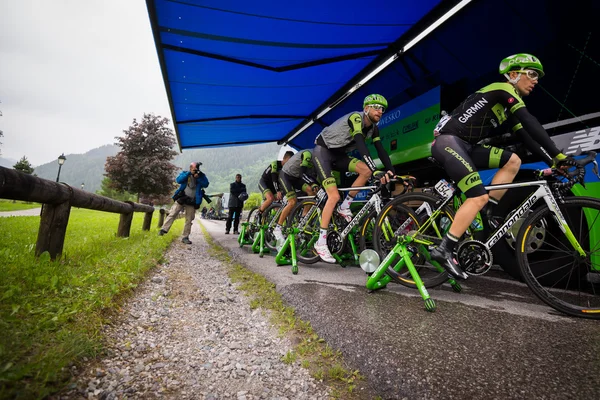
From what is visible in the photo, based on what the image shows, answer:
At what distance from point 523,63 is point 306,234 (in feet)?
10.7

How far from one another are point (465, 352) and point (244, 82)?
17.5 feet

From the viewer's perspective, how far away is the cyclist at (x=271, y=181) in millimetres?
5707

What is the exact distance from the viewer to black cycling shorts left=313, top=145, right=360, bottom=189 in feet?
12.2

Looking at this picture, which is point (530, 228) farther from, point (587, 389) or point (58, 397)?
point (58, 397)

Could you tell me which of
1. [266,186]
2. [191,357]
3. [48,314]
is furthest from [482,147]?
[266,186]

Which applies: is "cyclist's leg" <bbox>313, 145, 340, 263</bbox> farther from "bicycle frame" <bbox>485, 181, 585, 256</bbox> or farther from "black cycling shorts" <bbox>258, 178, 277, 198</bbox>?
"black cycling shorts" <bbox>258, 178, 277, 198</bbox>

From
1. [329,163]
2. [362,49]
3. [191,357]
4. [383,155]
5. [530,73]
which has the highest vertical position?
[362,49]

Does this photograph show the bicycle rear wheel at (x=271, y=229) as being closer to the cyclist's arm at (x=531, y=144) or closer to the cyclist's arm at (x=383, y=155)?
the cyclist's arm at (x=383, y=155)

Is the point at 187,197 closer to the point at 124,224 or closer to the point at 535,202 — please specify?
the point at 124,224

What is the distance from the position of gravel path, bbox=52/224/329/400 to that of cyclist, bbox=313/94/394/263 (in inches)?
66.9

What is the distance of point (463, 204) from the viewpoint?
228 cm

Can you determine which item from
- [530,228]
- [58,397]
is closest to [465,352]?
[530,228]

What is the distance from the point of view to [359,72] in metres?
5.05

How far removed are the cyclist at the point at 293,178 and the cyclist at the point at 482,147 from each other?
2.44m
